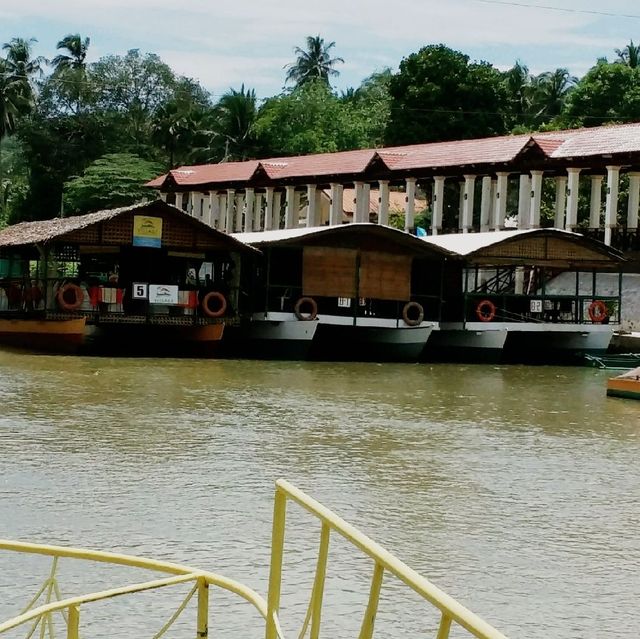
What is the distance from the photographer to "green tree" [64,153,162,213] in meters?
50.5

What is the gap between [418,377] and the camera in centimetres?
2292

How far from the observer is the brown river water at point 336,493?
23.4ft

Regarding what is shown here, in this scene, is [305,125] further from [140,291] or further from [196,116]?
[140,291]

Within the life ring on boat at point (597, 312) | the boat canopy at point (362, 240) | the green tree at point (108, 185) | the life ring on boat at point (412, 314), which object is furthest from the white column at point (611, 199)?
the green tree at point (108, 185)

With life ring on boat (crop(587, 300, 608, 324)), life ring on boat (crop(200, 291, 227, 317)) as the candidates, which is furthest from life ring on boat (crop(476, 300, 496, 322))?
life ring on boat (crop(200, 291, 227, 317))

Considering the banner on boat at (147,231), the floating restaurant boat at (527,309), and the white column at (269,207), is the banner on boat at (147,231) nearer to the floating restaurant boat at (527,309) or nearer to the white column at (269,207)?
the floating restaurant boat at (527,309)

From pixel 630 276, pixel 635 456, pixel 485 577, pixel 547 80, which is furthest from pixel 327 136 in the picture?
pixel 485 577

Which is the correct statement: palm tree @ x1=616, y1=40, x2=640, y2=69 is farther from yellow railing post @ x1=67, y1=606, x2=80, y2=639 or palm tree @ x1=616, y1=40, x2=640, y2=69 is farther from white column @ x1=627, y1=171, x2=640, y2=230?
yellow railing post @ x1=67, y1=606, x2=80, y2=639

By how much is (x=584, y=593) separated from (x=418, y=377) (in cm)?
1548

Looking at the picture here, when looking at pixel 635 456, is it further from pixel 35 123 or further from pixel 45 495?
pixel 35 123

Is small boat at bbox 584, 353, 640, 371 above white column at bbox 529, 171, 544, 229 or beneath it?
beneath

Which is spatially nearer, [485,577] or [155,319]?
[485,577]

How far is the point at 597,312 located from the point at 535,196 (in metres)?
8.10

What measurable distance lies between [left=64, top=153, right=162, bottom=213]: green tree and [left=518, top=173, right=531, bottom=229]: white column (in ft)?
60.5
